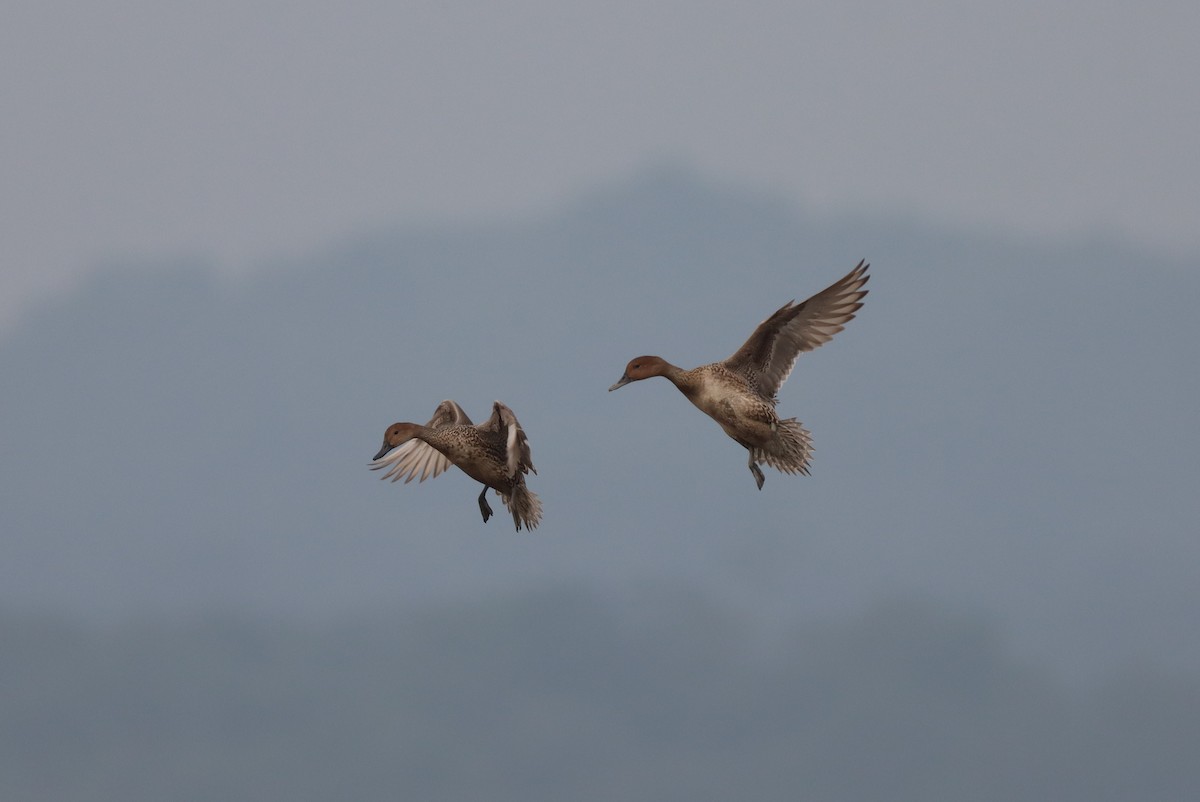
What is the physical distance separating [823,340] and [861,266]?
0.71 metres

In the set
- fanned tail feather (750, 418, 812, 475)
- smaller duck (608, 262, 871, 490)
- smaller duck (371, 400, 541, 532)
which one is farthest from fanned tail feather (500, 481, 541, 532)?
fanned tail feather (750, 418, 812, 475)

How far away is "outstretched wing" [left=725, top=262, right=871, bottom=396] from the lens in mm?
14172

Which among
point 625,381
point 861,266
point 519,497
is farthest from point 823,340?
point 519,497

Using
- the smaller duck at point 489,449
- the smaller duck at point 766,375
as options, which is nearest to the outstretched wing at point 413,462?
the smaller duck at point 489,449

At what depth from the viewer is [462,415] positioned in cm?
1456

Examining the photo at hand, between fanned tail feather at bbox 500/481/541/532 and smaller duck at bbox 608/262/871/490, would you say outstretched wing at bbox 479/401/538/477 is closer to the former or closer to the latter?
fanned tail feather at bbox 500/481/541/532

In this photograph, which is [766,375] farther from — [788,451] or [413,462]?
[413,462]

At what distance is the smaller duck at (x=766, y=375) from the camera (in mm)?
13758

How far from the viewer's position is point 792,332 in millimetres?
14367

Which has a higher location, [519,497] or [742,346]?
[742,346]

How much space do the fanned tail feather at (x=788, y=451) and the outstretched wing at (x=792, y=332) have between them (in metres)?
0.41

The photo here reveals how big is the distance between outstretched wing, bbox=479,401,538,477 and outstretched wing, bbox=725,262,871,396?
2113 mm

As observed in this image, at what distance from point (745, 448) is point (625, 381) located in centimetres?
120

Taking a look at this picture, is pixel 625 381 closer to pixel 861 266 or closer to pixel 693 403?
pixel 693 403
